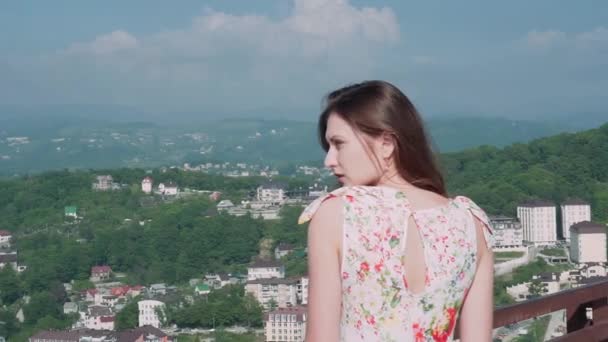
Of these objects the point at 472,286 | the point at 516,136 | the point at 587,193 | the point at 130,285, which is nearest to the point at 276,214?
the point at 130,285

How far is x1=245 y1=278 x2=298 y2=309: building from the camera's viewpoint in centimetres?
2814

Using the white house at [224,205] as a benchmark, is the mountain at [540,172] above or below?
above

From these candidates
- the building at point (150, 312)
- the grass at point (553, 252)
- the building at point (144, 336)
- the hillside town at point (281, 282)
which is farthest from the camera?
the grass at point (553, 252)

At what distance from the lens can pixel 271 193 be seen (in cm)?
4856

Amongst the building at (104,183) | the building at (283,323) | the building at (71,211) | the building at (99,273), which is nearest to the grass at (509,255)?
the building at (283,323)

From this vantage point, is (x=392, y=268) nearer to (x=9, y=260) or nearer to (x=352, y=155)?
(x=352, y=155)

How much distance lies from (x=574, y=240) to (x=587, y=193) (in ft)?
26.3

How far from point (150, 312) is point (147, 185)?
75.1 feet

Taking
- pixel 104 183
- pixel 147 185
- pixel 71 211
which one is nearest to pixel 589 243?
pixel 71 211

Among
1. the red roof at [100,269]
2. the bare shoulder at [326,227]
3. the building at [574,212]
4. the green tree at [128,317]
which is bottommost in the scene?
the green tree at [128,317]

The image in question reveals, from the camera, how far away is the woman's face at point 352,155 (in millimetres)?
1301

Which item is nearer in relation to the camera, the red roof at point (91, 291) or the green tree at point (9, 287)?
the red roof at point (91, 291)

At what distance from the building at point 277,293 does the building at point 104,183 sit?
2116cm

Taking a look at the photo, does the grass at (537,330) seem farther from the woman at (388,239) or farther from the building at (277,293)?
the building at (277,293)
